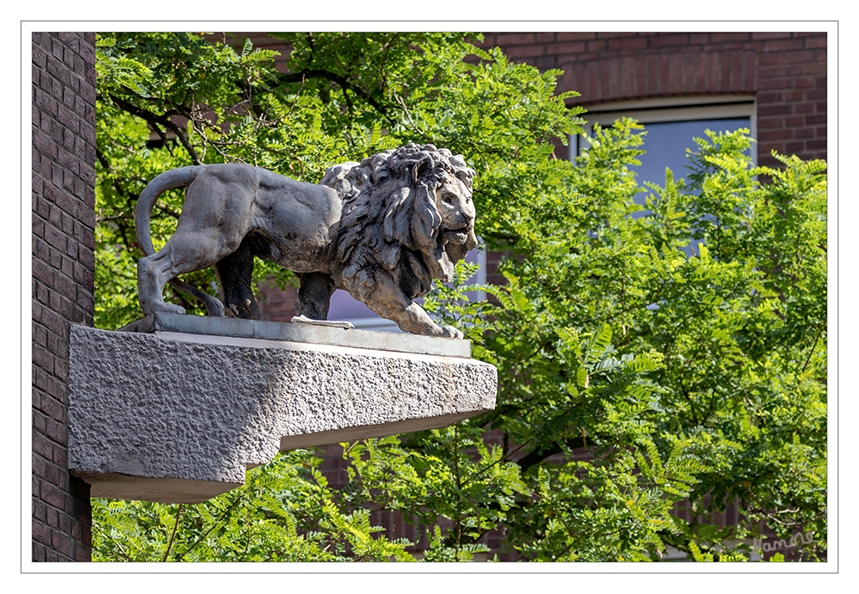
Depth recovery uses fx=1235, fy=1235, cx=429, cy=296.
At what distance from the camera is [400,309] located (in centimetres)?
549

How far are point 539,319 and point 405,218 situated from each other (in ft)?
10.9

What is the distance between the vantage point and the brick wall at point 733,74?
12.2 metres

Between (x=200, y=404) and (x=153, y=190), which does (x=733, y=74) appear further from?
(x=200, y=404)

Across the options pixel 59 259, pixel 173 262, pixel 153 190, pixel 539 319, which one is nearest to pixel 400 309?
pixel 173 262

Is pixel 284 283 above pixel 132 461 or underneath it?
above

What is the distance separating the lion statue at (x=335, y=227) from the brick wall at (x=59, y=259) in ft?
0.96

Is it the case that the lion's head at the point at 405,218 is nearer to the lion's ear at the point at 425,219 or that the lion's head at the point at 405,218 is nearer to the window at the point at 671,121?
the lion's ear at the point at 425,219

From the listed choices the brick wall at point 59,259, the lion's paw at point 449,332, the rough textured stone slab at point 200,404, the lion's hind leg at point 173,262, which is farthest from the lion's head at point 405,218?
the brick wall at point 59,259

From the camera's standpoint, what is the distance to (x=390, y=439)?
8.57 metres

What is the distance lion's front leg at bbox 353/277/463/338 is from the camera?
545 cm

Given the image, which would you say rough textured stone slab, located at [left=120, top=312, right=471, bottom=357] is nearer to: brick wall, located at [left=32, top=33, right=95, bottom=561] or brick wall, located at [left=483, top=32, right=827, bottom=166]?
brick wall, located at [left=32, top=33, right=95, bottom=561]

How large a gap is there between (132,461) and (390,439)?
394 centimetres
